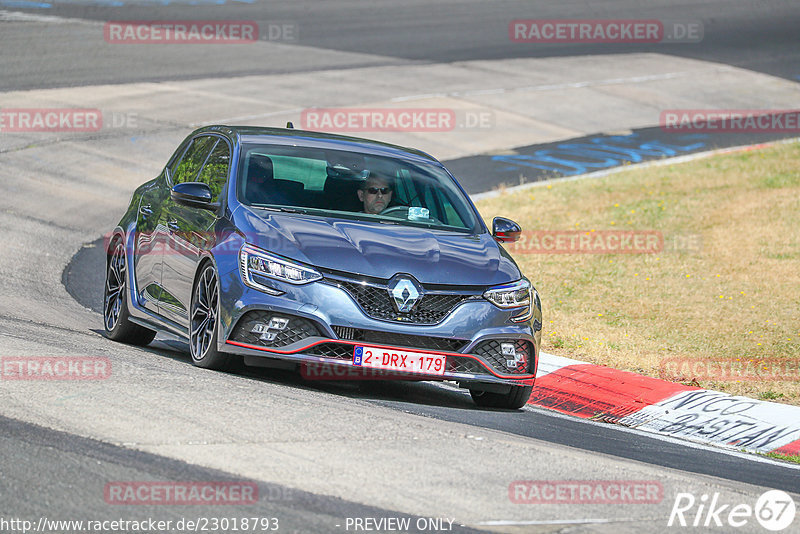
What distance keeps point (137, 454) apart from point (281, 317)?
2.14 metres

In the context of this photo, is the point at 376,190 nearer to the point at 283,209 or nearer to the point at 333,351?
the point at 283,209

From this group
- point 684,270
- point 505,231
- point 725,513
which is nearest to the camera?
point 725,513

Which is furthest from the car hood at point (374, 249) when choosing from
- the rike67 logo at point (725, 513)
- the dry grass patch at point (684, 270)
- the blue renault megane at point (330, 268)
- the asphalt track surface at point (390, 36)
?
the asphalt track surface at point (390, 36)

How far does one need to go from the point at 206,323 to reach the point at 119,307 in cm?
201

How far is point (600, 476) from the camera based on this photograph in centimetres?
633

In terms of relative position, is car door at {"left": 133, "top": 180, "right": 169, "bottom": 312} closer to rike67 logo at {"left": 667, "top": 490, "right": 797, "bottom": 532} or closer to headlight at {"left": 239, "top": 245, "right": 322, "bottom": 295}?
headlight at {"left": 239, "top": 245, "right": 322, "bottom": 295}

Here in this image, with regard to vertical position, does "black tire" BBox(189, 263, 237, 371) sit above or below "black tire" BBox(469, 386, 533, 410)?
above

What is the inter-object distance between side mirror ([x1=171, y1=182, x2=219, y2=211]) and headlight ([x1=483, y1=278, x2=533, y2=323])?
6.84 feet

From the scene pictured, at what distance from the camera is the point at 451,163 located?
22.3 meters

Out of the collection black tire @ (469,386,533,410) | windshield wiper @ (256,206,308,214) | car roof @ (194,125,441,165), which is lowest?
black tire @ (469,386,533,410)

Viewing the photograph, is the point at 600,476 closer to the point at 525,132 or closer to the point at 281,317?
the point at 281,317

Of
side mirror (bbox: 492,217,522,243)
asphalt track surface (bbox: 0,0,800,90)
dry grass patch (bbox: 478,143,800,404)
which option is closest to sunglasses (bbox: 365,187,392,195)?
side mirror (bbox: 492,217,522,243)

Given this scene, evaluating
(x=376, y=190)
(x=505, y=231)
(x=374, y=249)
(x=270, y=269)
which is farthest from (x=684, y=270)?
(x=270, y=269)

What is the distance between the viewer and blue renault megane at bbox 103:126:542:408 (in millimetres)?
7816
